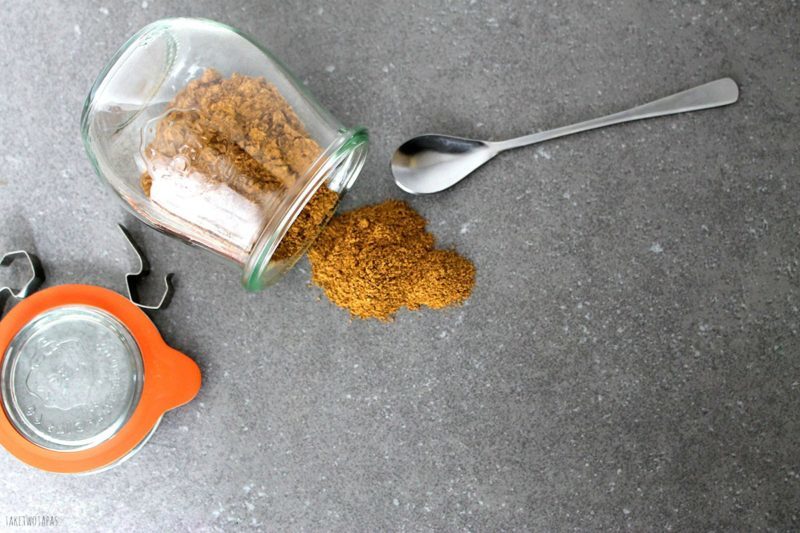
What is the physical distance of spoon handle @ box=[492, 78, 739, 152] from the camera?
0.83 m

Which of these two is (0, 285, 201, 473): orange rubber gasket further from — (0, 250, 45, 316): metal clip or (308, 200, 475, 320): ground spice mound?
(308, 200, 475, 320): ground spice mound

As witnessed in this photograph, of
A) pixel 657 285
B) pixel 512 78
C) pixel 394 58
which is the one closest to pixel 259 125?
pixel 394 58

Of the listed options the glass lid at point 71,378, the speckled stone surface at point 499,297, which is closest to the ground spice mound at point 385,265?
the speckled stone surface at point 499,297

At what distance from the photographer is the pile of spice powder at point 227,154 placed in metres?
0.66

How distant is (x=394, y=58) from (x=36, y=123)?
1.67 ft

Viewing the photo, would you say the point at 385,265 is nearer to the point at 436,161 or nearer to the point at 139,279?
the point at 436,161

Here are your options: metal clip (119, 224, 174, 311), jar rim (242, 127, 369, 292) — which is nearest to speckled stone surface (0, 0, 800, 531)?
metal clip (119, 224, 174, 311)

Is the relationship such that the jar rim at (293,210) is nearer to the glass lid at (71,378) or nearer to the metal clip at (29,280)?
the glass lid at (71,378)

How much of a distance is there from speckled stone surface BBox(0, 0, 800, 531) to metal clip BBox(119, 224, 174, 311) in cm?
2

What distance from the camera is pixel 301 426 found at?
870mm

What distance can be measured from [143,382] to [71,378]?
100 mm

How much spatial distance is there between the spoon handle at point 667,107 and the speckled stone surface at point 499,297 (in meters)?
0.02

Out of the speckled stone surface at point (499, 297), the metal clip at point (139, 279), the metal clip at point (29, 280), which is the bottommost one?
the speckled stone surface at point (499, 297)

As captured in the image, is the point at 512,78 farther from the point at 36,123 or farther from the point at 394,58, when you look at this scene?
the point at 36,123
